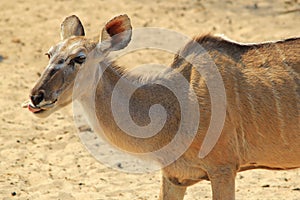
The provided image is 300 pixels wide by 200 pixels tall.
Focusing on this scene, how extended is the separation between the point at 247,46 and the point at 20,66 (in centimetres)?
436

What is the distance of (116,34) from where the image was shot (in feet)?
17.5

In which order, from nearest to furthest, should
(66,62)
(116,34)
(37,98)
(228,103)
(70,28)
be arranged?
(37,98)
(66,62)
(228,103)
(116,34)
(70,28)

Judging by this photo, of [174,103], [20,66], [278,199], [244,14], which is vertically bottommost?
[278,199]

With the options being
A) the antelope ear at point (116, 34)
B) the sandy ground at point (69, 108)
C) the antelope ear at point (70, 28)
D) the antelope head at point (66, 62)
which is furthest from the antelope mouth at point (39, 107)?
the sandy ground at point (69, 108)

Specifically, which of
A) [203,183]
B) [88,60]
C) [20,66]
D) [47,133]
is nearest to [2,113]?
[47,133]

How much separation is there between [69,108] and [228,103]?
3.21m

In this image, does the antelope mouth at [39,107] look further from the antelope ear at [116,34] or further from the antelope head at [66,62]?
Answer: the antelope ear at [116,34]

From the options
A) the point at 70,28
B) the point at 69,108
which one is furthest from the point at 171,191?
the point at 69,108

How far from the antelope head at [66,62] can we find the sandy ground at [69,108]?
1192mm

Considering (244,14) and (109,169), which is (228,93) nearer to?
(109,169)

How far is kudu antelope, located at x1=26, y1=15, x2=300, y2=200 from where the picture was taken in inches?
200

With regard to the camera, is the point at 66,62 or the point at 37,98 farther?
the point at 66,62

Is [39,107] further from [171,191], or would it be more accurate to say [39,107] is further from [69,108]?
[69,108]

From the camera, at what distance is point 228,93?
515 centimetres
